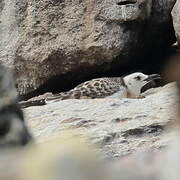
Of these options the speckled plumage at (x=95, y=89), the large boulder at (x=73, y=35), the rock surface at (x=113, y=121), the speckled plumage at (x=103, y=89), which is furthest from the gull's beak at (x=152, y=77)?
the rock surface at (x=113, y=121)

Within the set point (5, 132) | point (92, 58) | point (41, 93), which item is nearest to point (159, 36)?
point (92, 58)

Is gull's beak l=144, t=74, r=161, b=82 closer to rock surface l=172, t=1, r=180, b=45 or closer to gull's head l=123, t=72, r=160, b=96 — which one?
gull's head l=123, t=72, r=160, b=96

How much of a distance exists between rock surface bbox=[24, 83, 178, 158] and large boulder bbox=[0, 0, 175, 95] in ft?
7.06

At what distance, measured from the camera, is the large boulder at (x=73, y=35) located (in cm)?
886

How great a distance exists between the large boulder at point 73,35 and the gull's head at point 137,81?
8.7 inches

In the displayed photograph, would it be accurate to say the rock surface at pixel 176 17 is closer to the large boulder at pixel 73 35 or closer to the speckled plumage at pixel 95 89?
the large boulder at pixel 73 35

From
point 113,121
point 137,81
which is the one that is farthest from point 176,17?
point 113,121

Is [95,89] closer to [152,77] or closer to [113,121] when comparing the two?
[152,77]

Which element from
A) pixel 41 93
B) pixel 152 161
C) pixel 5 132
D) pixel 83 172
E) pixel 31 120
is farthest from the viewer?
pixel 41 93

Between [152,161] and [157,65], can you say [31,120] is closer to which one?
[157,65]

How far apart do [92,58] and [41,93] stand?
79cm

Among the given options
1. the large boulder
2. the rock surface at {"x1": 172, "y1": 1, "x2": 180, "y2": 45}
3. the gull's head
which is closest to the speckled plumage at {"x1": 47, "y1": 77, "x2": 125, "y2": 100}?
the gull's head

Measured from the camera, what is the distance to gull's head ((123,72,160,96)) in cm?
882

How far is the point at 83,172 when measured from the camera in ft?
4.31
